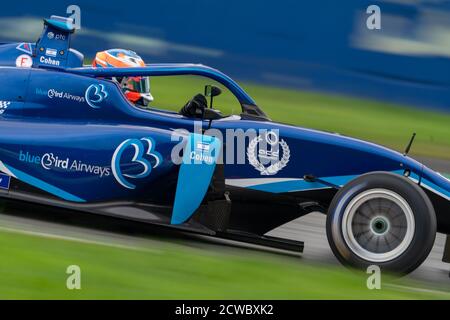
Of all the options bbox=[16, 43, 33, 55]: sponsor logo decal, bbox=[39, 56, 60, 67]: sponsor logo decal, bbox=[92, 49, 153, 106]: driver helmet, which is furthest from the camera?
bbox=[16, 43, 33, 55]: sponsor logo decal

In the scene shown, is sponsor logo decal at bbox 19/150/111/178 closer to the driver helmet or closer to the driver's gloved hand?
the driver's gloved hand

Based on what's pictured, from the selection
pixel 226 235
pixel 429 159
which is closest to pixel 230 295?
pixel 226 235

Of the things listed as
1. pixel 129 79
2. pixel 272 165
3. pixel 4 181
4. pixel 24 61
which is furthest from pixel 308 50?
pixel 4 181

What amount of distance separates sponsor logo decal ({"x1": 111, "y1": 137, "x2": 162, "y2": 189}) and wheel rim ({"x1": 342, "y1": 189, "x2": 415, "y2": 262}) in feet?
4.44

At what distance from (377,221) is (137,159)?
5.41 feet

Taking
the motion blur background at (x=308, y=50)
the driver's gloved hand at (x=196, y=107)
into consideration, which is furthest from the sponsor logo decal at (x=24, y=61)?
the motion blur background at (x=308, y=50)

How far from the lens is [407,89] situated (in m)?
11.6

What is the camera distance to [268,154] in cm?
598

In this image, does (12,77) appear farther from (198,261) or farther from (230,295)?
(230,295)

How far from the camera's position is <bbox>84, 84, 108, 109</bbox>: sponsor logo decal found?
20.6ft

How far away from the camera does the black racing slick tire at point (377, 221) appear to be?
548 centimetres

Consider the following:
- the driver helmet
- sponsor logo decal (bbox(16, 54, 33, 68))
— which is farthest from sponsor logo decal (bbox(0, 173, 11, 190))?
sponsor logo decal (bbox(16, 54, 33, 68))

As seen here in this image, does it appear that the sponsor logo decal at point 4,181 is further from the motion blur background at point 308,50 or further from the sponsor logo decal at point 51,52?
the motion blur background at point 308,50

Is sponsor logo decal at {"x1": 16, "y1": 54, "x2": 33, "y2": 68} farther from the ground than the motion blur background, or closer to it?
closer to it
